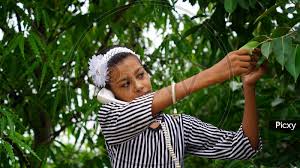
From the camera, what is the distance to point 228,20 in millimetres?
1660

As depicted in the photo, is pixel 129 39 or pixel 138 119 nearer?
pixel 138 119

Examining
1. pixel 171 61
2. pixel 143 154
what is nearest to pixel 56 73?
pixel 171 61

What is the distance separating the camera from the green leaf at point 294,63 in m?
1.08

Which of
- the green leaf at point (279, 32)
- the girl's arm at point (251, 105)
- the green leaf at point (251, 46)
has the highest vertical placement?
the green leaf at point (279, 32)

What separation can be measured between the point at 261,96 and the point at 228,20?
22cm

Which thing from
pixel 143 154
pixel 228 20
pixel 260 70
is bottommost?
pixel 143 154

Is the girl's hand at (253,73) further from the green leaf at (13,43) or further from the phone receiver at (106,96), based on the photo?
the green leaf at (13,43)

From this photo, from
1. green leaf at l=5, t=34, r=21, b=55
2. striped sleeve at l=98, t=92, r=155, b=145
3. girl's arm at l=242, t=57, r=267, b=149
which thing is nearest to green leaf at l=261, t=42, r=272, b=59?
girl's arm at l=242, t=57, r=267, b=149

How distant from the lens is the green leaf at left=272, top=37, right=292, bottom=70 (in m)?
1.07

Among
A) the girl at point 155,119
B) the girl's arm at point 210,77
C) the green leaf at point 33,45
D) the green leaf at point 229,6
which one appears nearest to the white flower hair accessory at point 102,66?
the girl at point 155,119

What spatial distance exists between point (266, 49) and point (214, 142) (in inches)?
10.9

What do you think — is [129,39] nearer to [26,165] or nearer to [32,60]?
[32,60]

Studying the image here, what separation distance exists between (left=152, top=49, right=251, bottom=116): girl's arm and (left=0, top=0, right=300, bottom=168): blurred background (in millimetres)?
187

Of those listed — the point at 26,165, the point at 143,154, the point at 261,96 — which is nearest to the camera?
the point at 143,154
